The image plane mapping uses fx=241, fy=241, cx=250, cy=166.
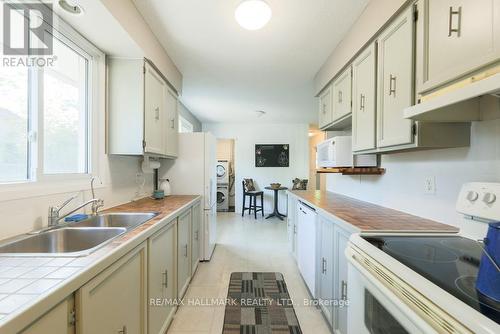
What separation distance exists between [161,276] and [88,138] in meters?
1.25

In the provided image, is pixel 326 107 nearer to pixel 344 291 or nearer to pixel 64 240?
pixel 344 291

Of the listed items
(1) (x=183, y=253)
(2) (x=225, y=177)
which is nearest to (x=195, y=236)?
(1) (x=183, y=253)

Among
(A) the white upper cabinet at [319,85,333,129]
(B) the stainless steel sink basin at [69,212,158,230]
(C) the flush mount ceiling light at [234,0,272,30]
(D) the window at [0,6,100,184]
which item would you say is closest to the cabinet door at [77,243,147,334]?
(B) the stainless steel sink basin at [69,212,158,230]

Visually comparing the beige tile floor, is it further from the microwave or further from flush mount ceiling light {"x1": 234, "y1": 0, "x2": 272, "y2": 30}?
flush mount ceiling light {"x1": 234, "y1": 0, "x2": 272, "y2": 30}

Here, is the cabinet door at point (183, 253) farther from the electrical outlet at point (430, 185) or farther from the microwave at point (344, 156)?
the electrical outlet at point (430, 185)

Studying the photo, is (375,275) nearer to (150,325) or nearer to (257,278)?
(150,325)

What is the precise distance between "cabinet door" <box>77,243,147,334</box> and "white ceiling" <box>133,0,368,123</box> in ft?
5.82

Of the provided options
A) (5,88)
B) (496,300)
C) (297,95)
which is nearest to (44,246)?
(5,88)

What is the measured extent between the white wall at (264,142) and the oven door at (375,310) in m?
5.35

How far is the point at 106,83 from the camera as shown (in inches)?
82.7

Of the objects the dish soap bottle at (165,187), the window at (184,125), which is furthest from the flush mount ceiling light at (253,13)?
the window at (184,125)

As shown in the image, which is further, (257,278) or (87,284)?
(257,278)

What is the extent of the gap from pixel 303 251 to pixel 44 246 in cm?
210

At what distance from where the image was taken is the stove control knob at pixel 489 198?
1.03m
